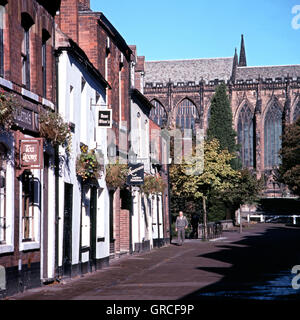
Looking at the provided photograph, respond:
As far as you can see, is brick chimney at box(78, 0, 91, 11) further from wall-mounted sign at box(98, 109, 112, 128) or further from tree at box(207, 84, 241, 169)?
tree at box(207, 84, 241, 169)

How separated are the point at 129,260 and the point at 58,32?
10.0 meters

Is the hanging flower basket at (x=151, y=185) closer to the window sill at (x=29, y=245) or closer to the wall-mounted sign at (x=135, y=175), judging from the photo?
the wall-mounted sign at (x=135, y=175)

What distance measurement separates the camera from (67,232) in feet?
62.7

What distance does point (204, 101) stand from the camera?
105875 mm

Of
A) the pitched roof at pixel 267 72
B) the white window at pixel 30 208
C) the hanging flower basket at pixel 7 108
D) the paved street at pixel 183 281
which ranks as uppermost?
the pitched roof at pixel 267 72

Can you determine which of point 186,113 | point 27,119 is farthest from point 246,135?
point 27,119

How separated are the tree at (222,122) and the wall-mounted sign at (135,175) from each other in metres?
63.7

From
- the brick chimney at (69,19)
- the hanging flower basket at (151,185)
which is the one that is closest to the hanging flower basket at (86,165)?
the brick chimney at (69,19)

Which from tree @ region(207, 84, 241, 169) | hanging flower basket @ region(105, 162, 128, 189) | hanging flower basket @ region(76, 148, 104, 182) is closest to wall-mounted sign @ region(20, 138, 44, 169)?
hanging flower basket @ region(76, 148, 104, 182)

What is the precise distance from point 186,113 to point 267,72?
1373 cm

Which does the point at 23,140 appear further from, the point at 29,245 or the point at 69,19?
the point at 69,19

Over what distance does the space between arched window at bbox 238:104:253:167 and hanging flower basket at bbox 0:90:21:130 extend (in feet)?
296

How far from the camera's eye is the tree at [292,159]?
244 feet
